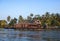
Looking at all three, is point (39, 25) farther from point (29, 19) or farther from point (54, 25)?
point (29, 19)

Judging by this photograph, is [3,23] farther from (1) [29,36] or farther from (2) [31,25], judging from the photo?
(1) [29,36]

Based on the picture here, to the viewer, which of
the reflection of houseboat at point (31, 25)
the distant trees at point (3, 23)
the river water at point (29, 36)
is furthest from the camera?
the distant trees at point (3, 23)

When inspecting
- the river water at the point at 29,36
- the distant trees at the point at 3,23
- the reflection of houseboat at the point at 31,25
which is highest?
the distant trees at the point at 3,23

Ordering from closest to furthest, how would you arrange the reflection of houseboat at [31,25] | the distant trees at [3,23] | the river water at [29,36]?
1. the river water at [29,36]
2. the reflection of houseboat at [31,25]
3. the distant trees at [3,23]

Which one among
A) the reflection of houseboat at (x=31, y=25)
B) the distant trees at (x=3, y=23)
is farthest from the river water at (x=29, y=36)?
the distant trees at (x=3, y=23)

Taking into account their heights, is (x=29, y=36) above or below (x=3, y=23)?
below

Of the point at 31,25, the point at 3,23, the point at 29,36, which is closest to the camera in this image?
the point at 29,36

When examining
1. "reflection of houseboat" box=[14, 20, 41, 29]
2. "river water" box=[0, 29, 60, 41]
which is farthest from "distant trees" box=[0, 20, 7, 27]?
"river water" box=[0, 29, 60, 41]

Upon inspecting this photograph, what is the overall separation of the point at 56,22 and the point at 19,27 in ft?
68.8

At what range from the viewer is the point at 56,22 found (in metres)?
114

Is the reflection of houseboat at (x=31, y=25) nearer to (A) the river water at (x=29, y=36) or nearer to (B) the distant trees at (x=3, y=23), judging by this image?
(B) the distant trees at (x=3, y=23)

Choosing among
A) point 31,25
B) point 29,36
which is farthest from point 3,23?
point 29,36

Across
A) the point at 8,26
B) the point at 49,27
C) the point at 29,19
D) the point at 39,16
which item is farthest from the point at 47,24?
the point at 8,26

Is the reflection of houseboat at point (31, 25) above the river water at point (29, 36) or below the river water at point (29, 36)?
above
